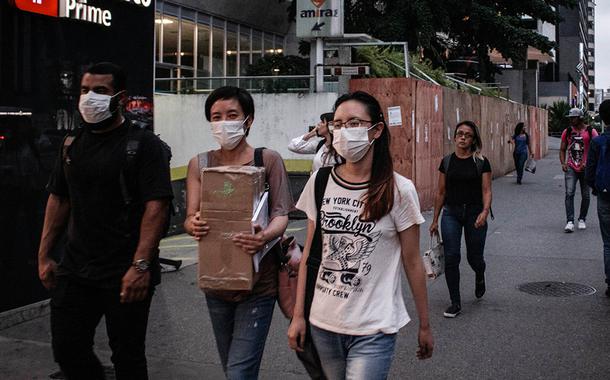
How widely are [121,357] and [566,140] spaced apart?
986 cm

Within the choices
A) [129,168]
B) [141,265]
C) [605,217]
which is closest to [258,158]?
[129,168]

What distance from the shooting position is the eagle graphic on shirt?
3.29m

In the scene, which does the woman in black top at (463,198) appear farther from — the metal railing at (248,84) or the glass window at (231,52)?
the glass window at (231,52)

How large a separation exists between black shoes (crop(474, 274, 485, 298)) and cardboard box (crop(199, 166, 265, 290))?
461 cm

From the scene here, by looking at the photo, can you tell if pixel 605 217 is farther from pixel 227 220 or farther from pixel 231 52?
pixel 231 52

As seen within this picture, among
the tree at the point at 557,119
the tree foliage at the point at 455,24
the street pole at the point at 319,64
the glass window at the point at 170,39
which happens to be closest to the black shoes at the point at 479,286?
the street pole at the point at 319,64

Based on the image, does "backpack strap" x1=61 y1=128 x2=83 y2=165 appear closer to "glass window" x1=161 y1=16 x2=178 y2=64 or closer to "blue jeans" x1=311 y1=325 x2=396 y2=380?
"blue jeans" x1=311 y1=325 x2=396 y2=380

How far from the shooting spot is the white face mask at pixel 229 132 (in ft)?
12.8

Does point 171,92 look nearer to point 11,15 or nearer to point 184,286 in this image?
point 184,286

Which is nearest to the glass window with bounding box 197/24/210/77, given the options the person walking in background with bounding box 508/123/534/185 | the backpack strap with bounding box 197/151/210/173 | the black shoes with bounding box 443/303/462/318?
the person walking in background with bounding box 508/123/534/185

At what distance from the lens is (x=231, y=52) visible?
915 inches

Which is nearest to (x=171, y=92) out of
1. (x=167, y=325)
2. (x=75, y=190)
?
(x=167, y=325)

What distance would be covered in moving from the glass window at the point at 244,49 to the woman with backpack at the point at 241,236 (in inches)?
792

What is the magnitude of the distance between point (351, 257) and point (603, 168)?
16.8 ft
